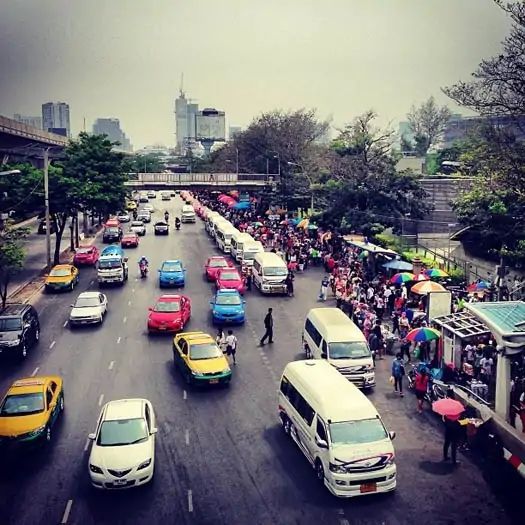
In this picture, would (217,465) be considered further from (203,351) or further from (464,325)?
(464,325)

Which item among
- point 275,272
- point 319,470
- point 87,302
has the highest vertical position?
point 275,272

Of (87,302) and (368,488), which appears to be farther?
(87,302)

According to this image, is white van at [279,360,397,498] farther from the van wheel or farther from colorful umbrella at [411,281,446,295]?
colorful umbrella at [411,281,446,295]

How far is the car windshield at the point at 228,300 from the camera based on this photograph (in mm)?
31484

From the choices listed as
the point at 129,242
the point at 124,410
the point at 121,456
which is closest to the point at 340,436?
the point at 121,456

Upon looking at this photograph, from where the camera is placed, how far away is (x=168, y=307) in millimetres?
30172

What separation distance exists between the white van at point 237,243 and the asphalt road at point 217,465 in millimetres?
18965

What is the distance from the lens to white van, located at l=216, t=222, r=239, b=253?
52.9 metres

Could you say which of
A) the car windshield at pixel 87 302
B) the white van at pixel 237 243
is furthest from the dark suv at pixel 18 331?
the white van at pixel 237 243

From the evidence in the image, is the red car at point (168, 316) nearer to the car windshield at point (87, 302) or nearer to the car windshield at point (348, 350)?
the car windshield at point (87, 302)

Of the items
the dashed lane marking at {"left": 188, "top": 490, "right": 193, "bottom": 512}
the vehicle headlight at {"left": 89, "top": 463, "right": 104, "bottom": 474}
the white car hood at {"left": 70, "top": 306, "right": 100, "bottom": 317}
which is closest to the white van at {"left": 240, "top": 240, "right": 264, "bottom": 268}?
the white car hood at {"left": 70, "top": 306, "right": 100, "bottom": 317}

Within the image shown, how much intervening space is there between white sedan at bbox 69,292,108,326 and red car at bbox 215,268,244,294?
22.6 feet

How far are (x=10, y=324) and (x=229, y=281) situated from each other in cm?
1362

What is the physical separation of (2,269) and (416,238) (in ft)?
82.7
